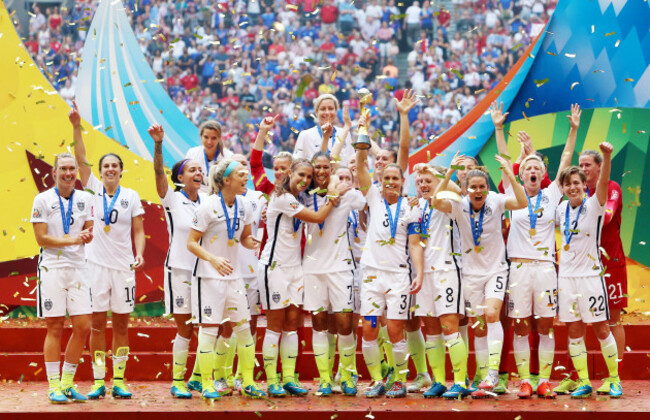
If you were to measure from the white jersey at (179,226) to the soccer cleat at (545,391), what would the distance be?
9.56 feet

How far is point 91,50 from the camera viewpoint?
10.8 meters

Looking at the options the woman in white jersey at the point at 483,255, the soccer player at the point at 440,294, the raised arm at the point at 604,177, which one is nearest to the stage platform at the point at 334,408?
the soccer player at the point at 440,294

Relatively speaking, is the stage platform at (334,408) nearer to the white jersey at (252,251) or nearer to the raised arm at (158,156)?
the white jersey at (252,251)

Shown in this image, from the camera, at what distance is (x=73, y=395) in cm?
681

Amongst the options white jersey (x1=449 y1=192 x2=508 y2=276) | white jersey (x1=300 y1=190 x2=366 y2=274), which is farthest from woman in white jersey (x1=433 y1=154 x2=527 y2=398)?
white jersey (x1=300 y1=190 x2=366 y2=274)

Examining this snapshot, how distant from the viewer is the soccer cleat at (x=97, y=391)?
6.94m

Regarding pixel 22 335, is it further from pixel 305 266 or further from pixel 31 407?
pixel 305 266

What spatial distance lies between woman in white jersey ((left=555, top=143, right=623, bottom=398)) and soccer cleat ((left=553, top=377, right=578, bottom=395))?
297 millimetres

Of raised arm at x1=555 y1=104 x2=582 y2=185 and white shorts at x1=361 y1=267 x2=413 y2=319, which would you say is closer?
white shorts at x1=361 y1=267 x2=413 y2=319

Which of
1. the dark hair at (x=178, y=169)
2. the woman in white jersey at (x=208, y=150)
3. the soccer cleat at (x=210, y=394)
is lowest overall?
the soccer cleat at (x=210, y=394)

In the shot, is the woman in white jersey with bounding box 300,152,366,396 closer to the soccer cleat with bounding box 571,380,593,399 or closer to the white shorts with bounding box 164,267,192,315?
the white shorts with bounding box 164,267,192,315

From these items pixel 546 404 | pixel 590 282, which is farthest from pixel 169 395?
pixel 590 282

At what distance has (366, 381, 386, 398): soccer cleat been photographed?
6.96 metres

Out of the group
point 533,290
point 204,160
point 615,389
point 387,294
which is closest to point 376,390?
point 387,294
